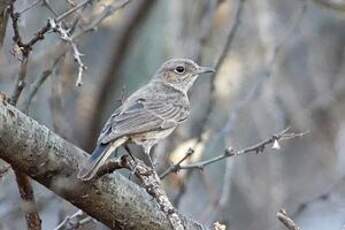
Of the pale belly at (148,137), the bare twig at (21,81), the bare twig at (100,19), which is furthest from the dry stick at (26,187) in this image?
the bare twig at (100,19)

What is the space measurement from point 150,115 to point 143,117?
3.6 inches

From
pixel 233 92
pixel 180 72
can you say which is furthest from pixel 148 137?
pixel 233 92

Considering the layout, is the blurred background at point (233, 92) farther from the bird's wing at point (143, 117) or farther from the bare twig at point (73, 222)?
the bare twig at point (73, 222)

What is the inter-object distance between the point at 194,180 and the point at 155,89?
404cm

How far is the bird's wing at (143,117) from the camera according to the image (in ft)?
15.6

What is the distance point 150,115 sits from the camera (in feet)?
16.9

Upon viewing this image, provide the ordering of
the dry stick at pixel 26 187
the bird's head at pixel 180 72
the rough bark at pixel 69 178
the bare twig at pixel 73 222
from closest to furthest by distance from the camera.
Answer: the rough bark at pixel 69 178, the dry stick at pixel 26 187, the bare twig at pixel 73 222, the bird's head at pixel 180 72

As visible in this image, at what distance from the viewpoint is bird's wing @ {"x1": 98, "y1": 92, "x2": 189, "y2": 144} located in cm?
474

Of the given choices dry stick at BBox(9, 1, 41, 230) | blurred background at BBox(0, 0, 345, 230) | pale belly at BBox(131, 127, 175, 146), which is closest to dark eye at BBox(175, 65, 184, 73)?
blurred background at BBox(0, 0, 345, 230)

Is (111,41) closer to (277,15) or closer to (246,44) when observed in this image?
(246,44)

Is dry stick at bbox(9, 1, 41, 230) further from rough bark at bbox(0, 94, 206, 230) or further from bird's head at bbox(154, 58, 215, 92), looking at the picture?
bird's head at bbox(154, 58, 215, 92)

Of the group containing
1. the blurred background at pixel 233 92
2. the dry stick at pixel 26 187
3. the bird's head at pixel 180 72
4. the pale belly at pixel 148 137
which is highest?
the blurred background at pixel 233 92

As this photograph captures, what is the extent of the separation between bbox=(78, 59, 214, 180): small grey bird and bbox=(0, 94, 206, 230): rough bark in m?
0.07

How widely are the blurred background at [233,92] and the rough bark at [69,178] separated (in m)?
2.34
